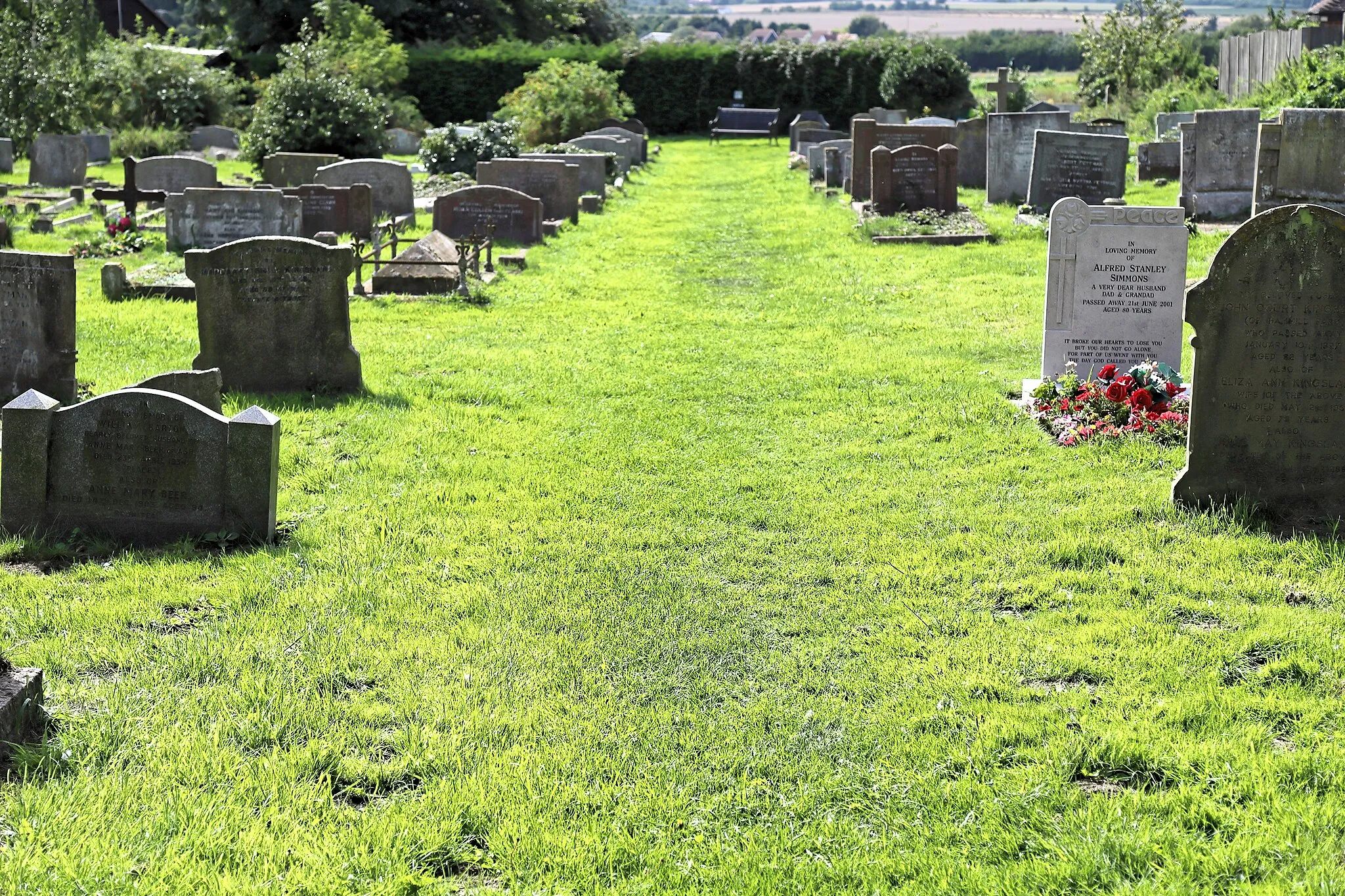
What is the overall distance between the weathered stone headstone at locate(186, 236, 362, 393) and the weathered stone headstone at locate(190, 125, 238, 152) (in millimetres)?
28651

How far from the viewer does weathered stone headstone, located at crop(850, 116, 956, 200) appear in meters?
22.9

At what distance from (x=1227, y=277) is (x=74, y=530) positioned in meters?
6.08

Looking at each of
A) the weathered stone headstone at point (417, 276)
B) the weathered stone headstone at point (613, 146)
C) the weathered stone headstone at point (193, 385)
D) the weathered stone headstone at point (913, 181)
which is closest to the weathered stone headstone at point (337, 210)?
the weathered stone headstone at point (417, 276)

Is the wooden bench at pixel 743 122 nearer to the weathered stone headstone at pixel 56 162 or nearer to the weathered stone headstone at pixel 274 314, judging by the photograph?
the weathered stone headstone at pixel 56 162

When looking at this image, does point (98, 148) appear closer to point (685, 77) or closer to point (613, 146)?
point (613, 146)

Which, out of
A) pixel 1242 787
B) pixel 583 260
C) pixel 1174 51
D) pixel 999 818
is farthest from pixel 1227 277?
pixel 1174 51

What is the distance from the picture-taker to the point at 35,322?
9117 millimetres

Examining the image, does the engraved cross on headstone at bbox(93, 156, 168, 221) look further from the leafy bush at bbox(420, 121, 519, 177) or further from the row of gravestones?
the row of gravestones

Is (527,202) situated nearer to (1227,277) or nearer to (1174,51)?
(1227,277)

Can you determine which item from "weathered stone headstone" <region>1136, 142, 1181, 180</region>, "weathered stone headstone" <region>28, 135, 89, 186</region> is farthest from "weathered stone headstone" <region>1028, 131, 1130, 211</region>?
"weathered stone headstone" <region>28, 135, 89, 186</region>

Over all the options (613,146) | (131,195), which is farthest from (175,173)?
(613,146)

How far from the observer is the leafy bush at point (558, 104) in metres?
35.5

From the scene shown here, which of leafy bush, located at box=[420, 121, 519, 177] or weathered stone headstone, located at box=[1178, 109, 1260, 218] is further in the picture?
leafy bush, located at box=[420, 121, 519, 177]

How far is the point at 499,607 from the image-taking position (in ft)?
19.5
